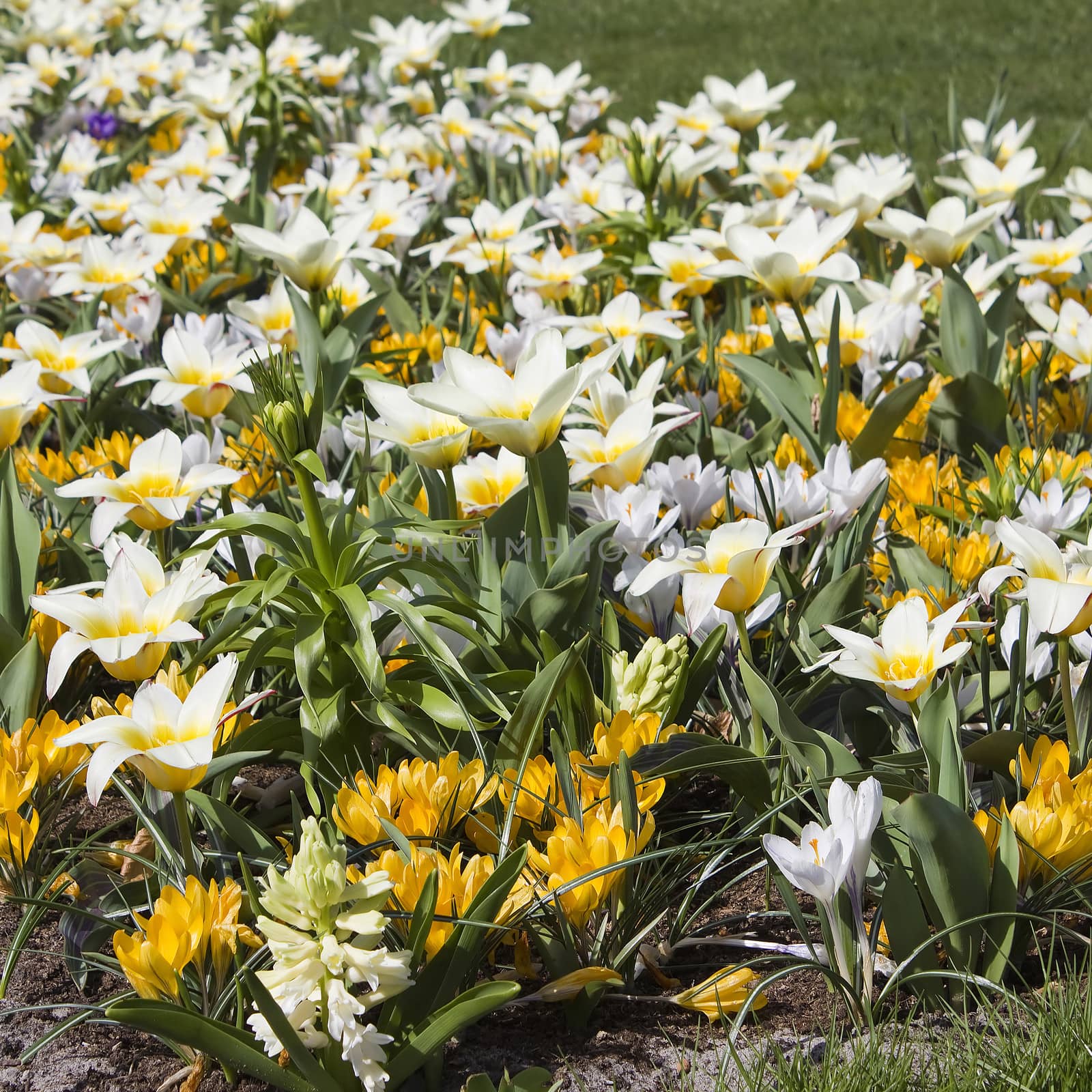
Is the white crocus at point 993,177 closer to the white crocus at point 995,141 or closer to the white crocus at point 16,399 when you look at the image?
the white crocus at point 995,141

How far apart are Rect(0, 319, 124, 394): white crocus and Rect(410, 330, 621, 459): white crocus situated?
896mm

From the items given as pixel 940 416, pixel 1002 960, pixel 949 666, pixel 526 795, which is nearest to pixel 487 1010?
pixel 526 795

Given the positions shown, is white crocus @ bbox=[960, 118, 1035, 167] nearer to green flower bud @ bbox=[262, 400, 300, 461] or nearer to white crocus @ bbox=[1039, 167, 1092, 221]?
white crocus @ bbox=[1039, 167, 1092, 221]

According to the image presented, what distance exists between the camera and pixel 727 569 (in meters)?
1.37

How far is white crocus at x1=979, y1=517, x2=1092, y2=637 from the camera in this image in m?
1.26

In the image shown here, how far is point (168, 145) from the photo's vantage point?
184 inches

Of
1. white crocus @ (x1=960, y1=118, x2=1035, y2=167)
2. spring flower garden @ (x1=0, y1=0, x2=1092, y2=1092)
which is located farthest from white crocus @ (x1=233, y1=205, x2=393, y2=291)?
white crocus @ (x1=960, y1=118, x2=1035, y2=167)

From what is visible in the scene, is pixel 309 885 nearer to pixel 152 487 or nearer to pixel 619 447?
pixel 152 487

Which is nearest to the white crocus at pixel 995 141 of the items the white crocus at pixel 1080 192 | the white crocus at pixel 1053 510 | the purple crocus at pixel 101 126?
the white crocus at pixel 1080 192

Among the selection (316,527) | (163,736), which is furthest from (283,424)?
(163,736)

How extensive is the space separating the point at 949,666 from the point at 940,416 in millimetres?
1061

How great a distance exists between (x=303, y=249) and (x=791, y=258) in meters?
0.84

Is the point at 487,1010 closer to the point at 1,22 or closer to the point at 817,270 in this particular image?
the point at 817,270

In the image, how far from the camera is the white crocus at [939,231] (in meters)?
2.38
